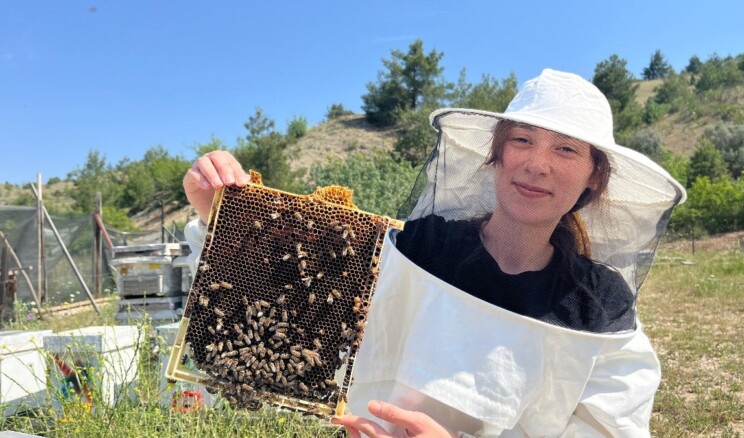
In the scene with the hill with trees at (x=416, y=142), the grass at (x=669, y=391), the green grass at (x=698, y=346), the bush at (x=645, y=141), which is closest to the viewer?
the grass at (x=669, y=391)

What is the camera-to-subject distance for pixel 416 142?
125 feet

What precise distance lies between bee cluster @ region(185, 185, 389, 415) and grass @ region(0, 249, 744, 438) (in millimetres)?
1523

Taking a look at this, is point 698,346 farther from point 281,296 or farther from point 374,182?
point 374,182

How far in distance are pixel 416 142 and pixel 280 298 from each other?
37071 mm

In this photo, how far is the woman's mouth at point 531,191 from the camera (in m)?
1.73

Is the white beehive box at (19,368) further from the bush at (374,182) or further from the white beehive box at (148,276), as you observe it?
the bush at (374,182)

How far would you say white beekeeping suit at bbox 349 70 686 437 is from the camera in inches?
59.7

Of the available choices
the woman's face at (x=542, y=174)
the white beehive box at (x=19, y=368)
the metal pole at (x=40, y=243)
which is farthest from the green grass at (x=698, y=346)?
the metal pole at (x=40, y=243)

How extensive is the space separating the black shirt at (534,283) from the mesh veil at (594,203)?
10cm

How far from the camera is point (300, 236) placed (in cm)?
152

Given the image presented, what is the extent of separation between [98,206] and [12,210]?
2.22 meters

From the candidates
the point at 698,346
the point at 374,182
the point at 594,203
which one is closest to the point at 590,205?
the point at 594,203

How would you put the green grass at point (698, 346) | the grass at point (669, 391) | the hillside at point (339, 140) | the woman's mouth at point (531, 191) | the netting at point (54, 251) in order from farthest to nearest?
the hillside at point (339, 140), the netting at point (54, 251), the green grass at point (698, 346), the grass at point (669, 391), the woman's mouth at point (531, 191)

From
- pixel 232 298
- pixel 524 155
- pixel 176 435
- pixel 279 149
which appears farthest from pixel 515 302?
pixel 279 149
